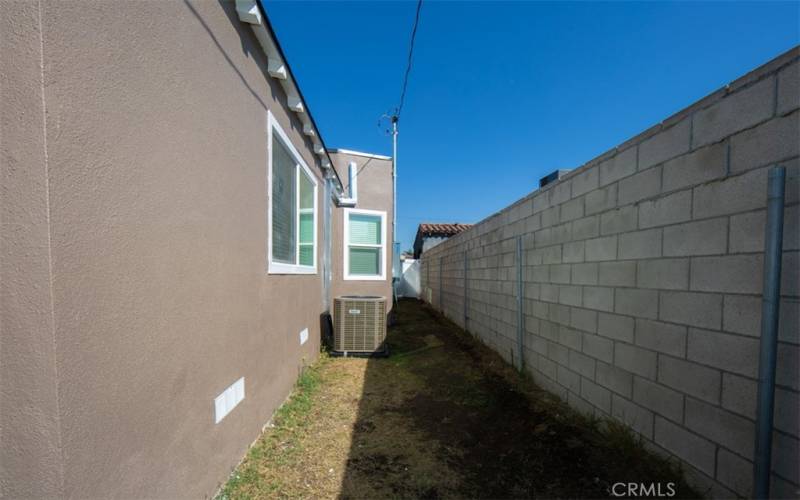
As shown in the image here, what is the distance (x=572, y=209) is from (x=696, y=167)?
1.25 m

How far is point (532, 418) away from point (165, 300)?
301cm

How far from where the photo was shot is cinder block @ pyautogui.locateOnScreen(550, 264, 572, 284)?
3221mm

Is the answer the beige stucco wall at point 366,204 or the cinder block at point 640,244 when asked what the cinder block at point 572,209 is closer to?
the cinder block at point 640,244

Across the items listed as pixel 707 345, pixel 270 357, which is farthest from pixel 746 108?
pixel 270 357

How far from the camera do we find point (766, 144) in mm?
1596

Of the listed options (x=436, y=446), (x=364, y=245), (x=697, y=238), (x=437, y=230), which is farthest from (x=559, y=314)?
(x=437, y=230)

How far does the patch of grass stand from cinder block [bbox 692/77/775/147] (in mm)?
3253

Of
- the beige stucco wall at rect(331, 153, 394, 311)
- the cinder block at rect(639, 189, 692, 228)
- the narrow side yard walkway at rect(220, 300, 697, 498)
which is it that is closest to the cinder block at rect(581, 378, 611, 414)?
the narrow side yard walkway at rect(220, 300, 697, 498)

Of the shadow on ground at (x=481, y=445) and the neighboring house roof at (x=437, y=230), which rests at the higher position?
the neighboring house roof at (x=437, y=230)

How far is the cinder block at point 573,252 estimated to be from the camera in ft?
9.89

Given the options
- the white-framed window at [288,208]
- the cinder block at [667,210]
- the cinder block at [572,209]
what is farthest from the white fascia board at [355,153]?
the cinder block at [667,210]

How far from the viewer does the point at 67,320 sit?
1039 mm

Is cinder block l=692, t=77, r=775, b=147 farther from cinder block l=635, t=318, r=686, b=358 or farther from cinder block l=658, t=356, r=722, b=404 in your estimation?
cinder block l=658, t=356, r=722, b=404

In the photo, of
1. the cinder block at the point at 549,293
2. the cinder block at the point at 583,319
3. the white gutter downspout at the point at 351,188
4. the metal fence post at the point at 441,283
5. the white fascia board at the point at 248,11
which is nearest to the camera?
the white fascia board at the point at 248,11
